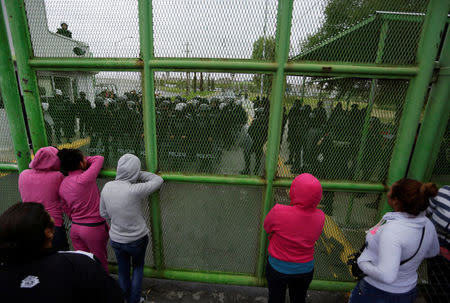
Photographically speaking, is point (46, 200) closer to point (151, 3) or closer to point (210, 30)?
point (151, 3)

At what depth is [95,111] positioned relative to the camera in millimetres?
2193

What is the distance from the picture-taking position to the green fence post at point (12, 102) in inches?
82.0

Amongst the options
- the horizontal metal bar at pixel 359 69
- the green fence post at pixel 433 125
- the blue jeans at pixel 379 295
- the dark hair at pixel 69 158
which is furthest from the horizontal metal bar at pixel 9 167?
the green fence post at pixel 433 125

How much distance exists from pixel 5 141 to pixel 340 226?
3.54m

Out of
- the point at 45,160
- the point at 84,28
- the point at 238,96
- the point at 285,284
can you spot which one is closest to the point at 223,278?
the point at 285,284

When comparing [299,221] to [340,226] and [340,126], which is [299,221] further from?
[340,226]

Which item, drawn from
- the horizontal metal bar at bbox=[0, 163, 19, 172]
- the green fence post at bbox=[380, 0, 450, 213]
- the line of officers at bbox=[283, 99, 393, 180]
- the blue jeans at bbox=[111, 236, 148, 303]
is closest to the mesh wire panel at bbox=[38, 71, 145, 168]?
the horizontal metal bar at bbox=[0, 163, 19, 172]

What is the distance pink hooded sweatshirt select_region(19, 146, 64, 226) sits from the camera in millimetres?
2062

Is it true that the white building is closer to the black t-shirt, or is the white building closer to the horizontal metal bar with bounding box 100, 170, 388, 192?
the horizontal metal bar with bounding box 100, 170, 388, 192

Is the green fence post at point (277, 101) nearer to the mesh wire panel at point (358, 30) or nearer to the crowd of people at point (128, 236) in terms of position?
the mesh wire panel at point (358, 30)

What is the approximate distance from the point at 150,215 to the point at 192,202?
0.44 metres

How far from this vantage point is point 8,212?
1063 mm

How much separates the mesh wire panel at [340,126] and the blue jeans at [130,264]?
4.79 ft

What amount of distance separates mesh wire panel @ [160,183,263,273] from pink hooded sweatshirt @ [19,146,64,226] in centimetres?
94
